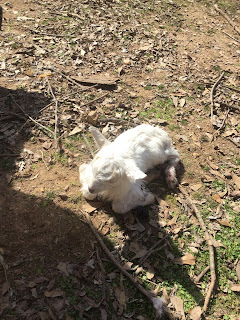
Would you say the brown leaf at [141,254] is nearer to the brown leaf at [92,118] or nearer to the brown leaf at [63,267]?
the brown leaf at [63,267]

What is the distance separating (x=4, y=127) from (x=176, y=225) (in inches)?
173

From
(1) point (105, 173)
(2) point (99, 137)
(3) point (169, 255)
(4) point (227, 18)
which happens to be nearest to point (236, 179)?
(3) point (169, 255)

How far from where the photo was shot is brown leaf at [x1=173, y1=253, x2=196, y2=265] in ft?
17.2

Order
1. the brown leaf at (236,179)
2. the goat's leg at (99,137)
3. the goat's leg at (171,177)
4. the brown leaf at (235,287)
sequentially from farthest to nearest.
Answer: the brown leaf at (236,179), the goat's leg at (171,177), the goat's leg at (99,137), the brown leaf at (235,287)

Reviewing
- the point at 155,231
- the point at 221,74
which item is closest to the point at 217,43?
the point at 221,74

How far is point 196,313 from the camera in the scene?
4.70 meters

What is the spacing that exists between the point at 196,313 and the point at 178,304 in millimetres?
309

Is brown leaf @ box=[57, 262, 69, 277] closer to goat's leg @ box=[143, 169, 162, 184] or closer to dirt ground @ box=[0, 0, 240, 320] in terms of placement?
dirt ground @ box=[0, 0, 240, 320]

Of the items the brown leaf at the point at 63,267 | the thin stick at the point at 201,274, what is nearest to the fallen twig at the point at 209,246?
the thin stick at the point at 201,274

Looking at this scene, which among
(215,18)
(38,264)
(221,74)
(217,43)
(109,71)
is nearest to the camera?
(38,264)

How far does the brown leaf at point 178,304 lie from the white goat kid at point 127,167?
5.62ft

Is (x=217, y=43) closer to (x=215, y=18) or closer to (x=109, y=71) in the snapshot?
(x=215, y=18)

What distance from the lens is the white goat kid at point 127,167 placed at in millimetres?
4812

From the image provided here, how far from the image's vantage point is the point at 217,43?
10.9 m
